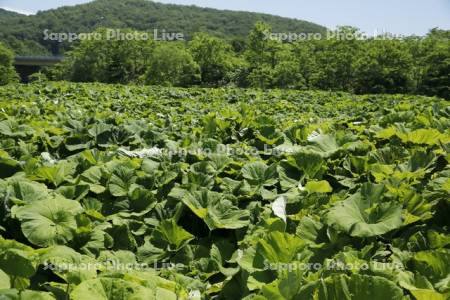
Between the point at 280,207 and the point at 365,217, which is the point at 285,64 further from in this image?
the point at 365,217

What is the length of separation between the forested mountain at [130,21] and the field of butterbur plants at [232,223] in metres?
111

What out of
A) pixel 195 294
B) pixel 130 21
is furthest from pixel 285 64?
pixel 130 21

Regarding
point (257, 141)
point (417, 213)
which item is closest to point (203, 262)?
point (417, 213)

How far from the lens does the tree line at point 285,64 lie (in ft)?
139

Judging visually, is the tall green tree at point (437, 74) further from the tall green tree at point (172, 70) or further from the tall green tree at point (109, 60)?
the tall green tree at point (109, 60)

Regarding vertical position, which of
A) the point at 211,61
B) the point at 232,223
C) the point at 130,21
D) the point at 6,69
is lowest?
the point at 6,69

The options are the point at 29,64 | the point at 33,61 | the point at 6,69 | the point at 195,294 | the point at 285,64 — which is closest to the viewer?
the point at 195,294

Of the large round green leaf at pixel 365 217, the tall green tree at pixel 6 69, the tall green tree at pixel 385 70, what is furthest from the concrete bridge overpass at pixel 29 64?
the large round green leaf at pixel 365 217

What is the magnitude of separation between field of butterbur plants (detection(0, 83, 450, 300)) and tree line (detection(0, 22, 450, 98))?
40846mm

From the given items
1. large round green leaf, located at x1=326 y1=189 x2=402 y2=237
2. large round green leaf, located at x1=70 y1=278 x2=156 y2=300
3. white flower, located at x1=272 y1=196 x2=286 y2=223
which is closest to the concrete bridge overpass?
white flower, located at x1=272 y1=196 x2=286 y2=223

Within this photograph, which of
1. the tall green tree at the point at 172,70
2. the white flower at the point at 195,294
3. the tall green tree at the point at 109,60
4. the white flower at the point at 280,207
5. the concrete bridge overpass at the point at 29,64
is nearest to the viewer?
the white flower at the point at 195,294

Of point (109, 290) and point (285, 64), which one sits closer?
point (109, 290)

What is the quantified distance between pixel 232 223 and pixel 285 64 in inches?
1752

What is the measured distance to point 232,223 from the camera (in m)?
1.94
